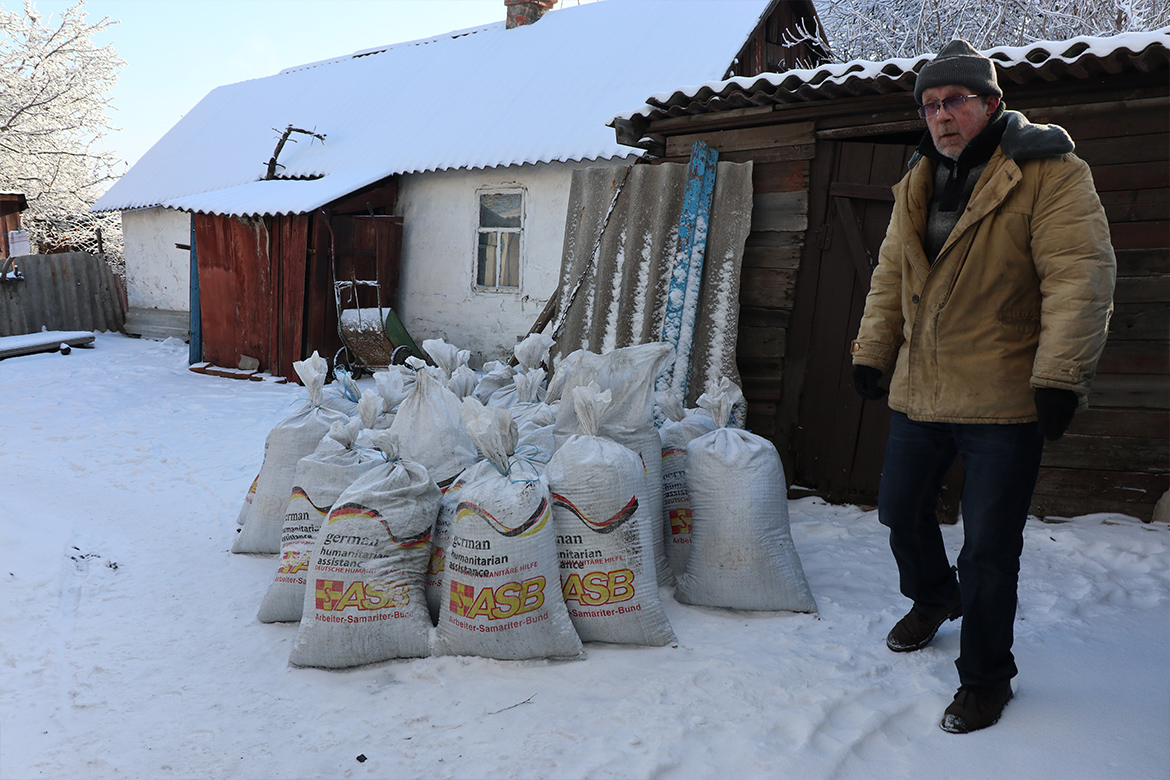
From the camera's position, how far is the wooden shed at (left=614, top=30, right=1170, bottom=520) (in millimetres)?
3393

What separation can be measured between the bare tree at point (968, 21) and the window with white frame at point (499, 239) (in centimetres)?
559

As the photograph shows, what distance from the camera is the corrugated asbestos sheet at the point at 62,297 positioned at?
1164cm

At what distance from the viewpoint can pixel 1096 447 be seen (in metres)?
3.61

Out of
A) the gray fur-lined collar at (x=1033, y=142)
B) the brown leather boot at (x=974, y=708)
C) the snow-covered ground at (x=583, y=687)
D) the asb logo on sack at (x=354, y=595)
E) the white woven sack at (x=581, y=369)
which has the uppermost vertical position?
the gray fur-lined collar at (x=1033, y=142)

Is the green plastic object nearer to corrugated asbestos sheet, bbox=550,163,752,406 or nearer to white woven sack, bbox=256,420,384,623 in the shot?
corrugated asbestos sheet, bbox=550,163,752,406

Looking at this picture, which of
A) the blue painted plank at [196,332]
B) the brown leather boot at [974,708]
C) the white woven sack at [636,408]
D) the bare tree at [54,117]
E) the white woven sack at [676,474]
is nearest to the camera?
the brown leather boot at [974,708]

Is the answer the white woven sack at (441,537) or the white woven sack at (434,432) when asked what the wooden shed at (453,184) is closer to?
the white woven sack at (434,432)

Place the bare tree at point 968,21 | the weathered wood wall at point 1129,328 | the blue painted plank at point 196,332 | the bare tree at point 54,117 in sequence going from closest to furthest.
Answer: the weathered wood wall at point 1129,328 < the blue painted plank at point 196,332 < the bare tree at point 968,21 < the bare tree at point 54,117

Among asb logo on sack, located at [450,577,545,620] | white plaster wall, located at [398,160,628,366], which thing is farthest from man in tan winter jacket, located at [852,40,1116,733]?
white plaster wall, located at [398,160,628,366]

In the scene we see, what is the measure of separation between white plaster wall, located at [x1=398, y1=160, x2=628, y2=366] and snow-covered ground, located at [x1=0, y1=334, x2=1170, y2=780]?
5.46 metres

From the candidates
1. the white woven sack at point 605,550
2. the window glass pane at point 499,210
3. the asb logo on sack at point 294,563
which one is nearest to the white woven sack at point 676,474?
the white woven sack at point 605,550

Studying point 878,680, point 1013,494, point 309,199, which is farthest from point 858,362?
point 309,199

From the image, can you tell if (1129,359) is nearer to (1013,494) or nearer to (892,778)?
(1013,494)

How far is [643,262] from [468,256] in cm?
491
